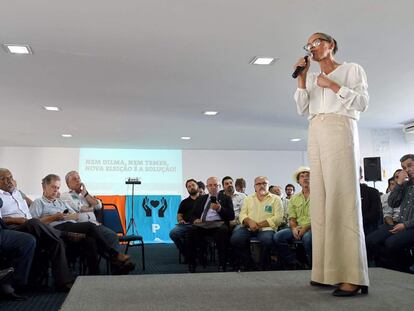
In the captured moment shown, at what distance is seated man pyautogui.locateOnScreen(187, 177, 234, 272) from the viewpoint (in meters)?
4.37

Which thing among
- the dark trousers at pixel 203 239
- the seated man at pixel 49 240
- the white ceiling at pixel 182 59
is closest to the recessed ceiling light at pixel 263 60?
the white ceiling at pixel 182 59

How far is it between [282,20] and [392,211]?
252cm

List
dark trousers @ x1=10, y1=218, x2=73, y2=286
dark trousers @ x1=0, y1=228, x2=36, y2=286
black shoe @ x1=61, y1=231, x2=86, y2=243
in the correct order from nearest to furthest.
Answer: dark trousers @ x1=0, y1=228, x2=36, y2=286 < dark trousers @ x1=10, y1=218, x2=73, y2=286 < black shoe @ x1=61, y1=231, x2=86, y2=243

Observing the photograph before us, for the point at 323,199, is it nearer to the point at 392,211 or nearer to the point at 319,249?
the point at 319,249

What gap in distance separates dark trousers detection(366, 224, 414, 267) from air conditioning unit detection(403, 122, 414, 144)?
4.51 m

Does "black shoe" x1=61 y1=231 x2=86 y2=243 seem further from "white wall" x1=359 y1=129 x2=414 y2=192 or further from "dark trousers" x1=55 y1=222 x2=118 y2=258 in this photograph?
"white wall" x1=359 y1=129 x2=414 y2=192

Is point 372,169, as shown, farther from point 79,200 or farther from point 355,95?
point 355,95

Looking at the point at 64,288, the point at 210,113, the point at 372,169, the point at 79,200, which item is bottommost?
the point at 64,288

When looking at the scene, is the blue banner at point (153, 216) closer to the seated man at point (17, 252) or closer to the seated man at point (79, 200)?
the seated man at point (79, 200)

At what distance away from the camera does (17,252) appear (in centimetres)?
303

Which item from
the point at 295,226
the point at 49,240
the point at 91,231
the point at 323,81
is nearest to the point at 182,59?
the point at 91,231

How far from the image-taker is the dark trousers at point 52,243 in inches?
127

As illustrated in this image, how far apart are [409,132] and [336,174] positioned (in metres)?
6.93

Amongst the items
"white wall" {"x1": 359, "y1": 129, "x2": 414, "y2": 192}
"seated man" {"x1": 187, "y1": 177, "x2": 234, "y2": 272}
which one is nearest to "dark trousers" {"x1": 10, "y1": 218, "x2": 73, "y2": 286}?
"seated man" {"x1": 187, "y1": 177, "x2": 234, "y2": 272}
